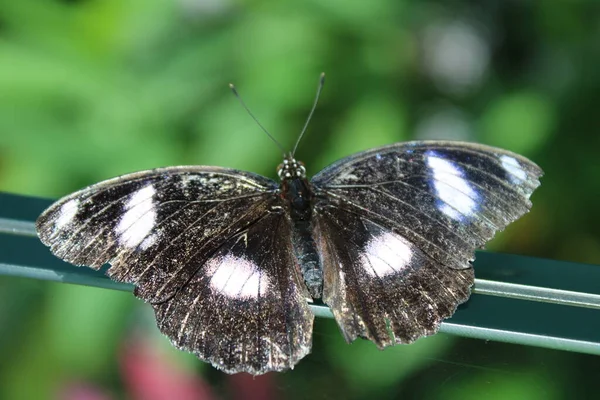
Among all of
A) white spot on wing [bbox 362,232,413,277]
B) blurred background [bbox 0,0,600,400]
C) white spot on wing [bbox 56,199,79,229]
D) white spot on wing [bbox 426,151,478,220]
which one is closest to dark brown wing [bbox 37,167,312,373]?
white spot on wing [bbox 56,199,79,229]

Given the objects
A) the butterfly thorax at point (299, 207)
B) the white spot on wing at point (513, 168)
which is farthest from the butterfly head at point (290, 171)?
the white spot on wing at point (513, 168)

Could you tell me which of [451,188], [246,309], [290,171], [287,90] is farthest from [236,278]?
[287,90]

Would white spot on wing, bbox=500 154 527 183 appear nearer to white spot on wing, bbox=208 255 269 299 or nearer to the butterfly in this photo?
the butterfly

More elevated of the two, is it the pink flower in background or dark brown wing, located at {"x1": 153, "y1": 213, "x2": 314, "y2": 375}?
dark brown wing, located at {"x1": 153, "y1": 213, "x2": 314, "y2": 375}

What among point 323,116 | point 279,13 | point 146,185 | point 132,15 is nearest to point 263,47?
point 279,13

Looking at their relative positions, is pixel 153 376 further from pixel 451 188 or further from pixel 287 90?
pixel 287 90

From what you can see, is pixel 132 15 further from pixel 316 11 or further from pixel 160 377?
pixel 160 377

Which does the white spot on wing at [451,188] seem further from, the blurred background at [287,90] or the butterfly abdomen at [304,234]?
the blurred background at [287,90]
